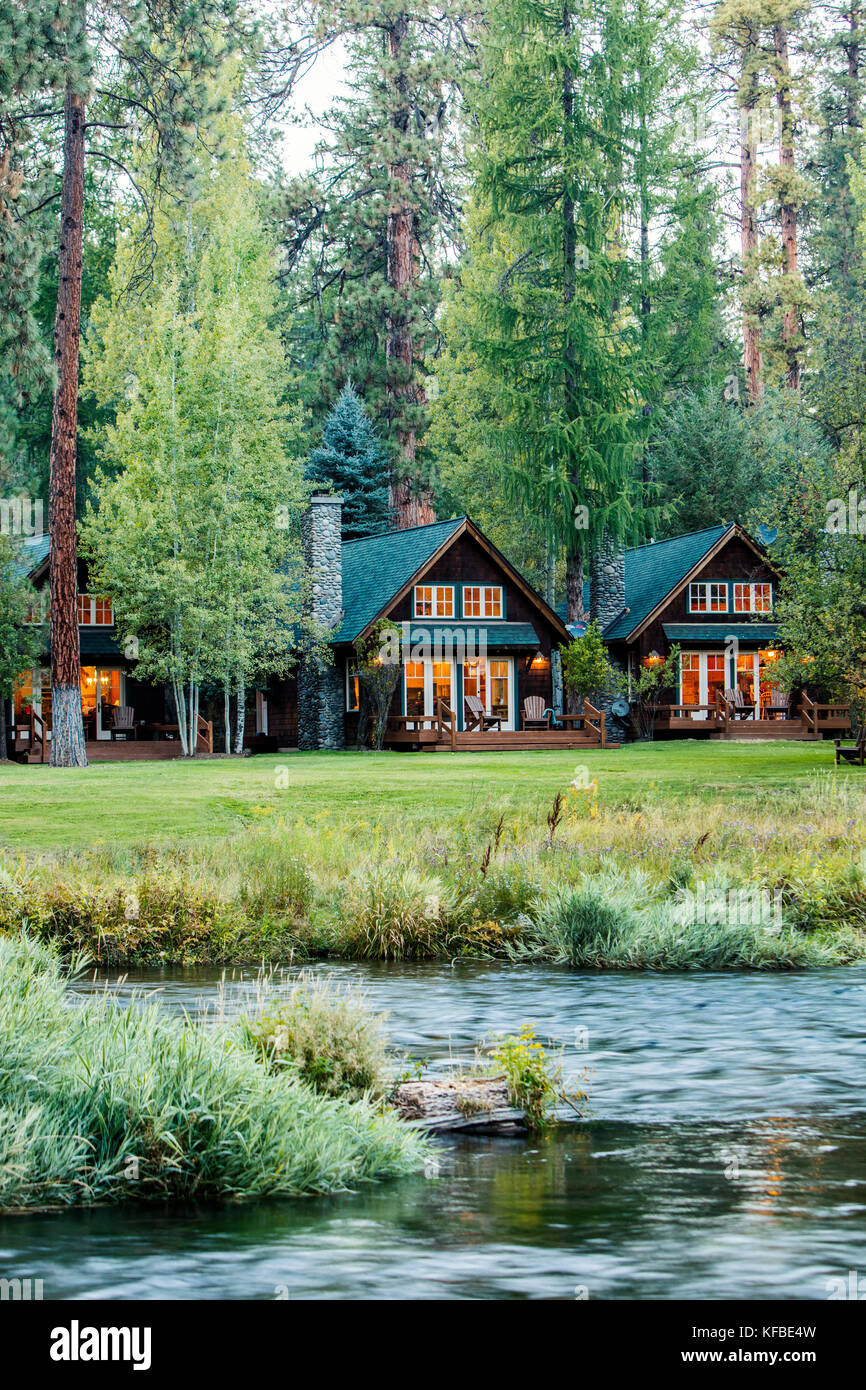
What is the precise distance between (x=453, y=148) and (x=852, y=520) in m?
32.2

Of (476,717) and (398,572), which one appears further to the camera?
(398,572)

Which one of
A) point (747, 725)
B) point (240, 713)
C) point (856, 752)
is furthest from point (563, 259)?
point (856, 752)

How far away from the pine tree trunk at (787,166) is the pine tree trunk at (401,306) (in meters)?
14.2

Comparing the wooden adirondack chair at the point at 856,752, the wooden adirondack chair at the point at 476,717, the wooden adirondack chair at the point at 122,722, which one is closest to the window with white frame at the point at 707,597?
the wooden adirondack chair at the point at 476,717

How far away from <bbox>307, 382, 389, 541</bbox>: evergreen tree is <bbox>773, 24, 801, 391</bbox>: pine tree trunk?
1635cm

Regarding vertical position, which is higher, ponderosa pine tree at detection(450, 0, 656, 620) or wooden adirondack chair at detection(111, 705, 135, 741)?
ponderosa pine tree at detection(450, 0, 656, 620)

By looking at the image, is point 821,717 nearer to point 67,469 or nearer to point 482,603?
point 482,603

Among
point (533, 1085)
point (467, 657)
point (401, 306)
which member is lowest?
point (533, 1085)

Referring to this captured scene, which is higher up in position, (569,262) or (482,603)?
(569,262)

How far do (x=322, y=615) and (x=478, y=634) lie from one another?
14.0ft

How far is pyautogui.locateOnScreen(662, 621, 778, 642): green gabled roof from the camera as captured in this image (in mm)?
48094

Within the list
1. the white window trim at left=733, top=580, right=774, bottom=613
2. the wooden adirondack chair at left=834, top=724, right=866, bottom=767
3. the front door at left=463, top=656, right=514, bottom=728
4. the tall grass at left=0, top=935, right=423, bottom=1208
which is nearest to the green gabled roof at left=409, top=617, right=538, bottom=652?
the front door at left=463, top=656, right=514, bottom=728

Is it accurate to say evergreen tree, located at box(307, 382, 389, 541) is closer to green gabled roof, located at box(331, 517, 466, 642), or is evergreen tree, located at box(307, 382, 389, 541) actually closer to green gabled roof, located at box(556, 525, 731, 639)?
green gabled roof, located at box(331, 517, 466, 642)

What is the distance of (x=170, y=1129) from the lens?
773 centimetres
